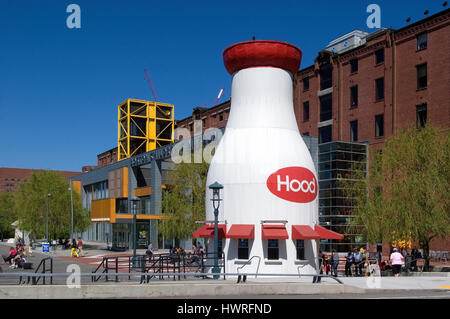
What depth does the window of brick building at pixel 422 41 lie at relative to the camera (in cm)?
4634

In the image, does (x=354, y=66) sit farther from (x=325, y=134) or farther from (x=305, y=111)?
(x=305, y=111)

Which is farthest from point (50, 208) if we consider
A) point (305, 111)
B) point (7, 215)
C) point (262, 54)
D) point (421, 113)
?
point (262, 54)

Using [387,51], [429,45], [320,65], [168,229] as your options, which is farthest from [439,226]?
[320,65]

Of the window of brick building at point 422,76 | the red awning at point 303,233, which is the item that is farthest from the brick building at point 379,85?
the red awning at point 303,233

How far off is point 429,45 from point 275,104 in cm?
2670

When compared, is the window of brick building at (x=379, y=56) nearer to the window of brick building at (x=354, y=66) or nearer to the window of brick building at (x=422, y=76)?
the window of brick building at (x=354, y=66)

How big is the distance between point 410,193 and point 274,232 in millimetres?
9009

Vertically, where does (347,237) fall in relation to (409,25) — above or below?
below

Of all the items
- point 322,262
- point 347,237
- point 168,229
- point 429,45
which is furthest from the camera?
point 347,237

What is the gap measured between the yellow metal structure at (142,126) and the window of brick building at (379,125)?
50290 millimetres

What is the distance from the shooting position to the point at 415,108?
154 ft

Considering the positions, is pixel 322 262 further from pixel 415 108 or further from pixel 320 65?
pixel 320 65

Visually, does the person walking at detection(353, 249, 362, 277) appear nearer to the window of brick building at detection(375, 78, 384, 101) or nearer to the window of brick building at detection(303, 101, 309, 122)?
the window of brick building at detection(375, 78, 384, 101)

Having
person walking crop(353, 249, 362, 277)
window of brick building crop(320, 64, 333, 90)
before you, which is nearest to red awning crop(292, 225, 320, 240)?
person walking crop(353, 249, 362, 277)
